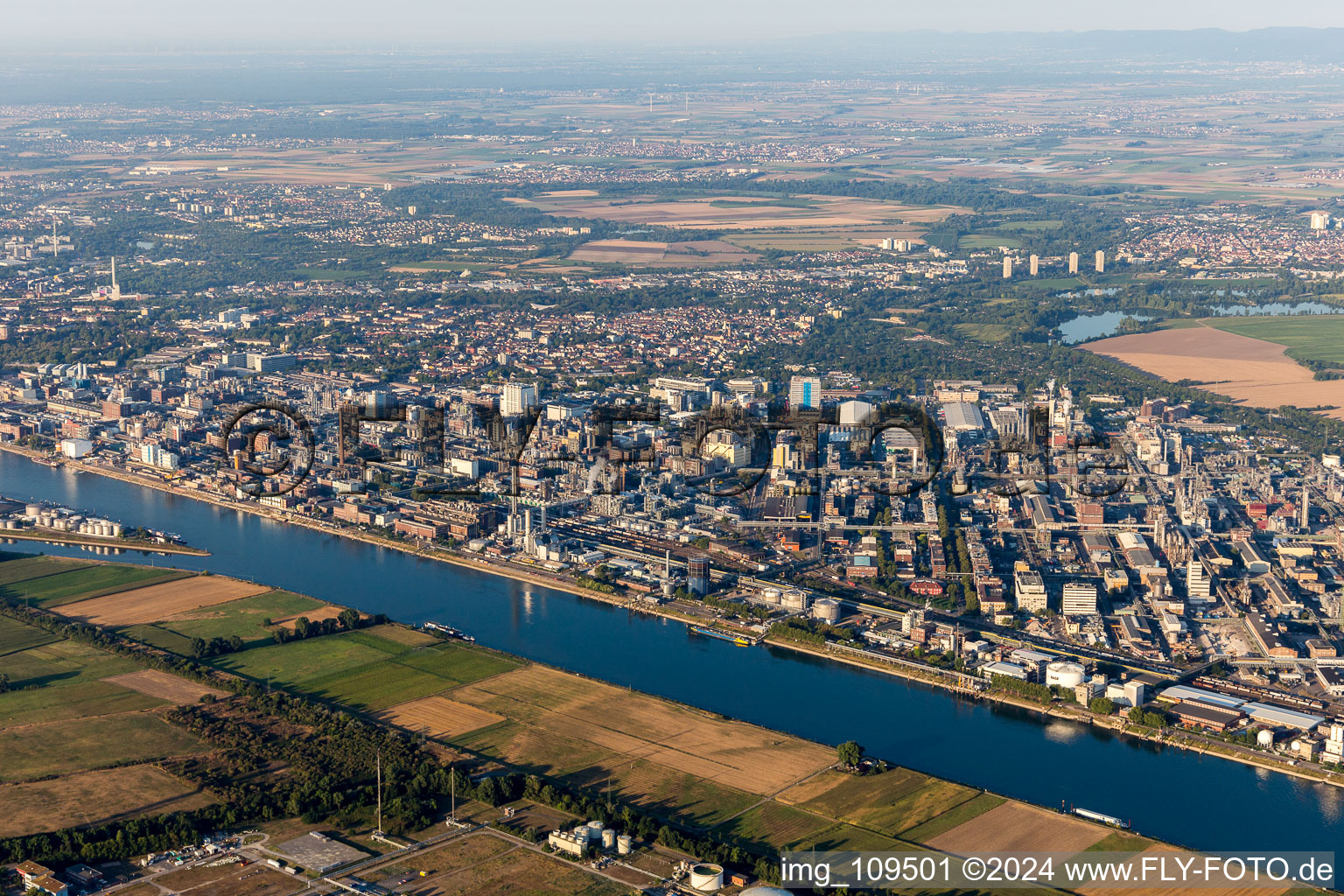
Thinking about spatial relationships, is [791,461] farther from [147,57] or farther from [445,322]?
[147,57]

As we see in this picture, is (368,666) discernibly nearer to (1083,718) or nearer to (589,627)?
(589,627)

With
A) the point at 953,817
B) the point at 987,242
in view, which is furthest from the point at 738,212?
the point at 953,817

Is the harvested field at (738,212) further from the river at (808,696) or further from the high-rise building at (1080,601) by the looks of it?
the high-rise building at (1080,601)

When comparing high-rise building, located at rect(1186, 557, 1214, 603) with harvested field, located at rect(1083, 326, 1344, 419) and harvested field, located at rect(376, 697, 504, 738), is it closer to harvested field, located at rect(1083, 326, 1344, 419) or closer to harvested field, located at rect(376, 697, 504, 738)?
harvested field, located at rect(376, 697, 504, 738)

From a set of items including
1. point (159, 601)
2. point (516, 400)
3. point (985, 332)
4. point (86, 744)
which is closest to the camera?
point (86, 744)


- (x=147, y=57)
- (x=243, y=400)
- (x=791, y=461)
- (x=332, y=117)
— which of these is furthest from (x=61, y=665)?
(x=147, y=57)

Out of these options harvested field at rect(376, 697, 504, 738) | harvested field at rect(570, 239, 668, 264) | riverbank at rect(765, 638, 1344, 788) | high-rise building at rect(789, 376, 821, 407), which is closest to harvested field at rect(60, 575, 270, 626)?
harvested field at rect(376, 697, 504, 738)

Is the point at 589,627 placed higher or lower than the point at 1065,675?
lower
